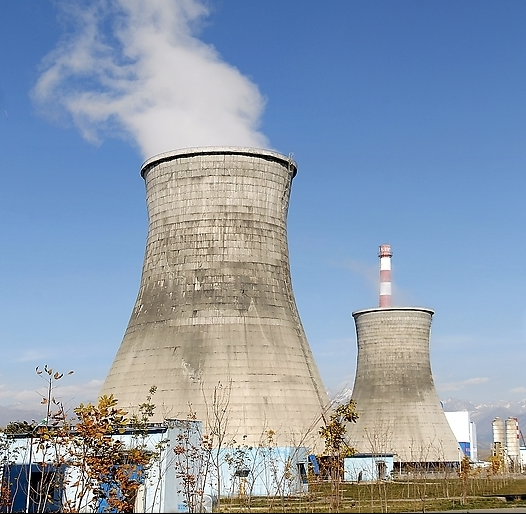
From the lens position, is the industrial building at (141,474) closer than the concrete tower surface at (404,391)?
Yes

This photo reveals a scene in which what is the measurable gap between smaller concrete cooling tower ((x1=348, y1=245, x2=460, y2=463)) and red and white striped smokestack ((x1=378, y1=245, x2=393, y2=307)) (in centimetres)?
584

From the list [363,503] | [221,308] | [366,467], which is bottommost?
[363,503]

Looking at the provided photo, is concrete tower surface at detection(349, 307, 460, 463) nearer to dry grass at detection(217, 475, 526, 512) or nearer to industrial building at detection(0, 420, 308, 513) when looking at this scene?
dry grass at detection(217, 475, 526, 512)

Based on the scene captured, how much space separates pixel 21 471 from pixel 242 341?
8094 mm

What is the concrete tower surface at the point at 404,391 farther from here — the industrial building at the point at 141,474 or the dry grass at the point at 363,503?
Result: the industrial building at the point at 141,474

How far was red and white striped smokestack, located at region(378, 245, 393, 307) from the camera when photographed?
43.5 meters

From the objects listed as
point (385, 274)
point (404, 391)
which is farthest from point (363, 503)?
point (385, 274)

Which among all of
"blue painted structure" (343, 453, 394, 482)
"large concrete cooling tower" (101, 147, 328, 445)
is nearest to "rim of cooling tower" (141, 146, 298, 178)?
"large concrete cooling tower" (101, 147, 328, 445)

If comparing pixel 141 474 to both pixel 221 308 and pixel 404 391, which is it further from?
pixel 404 391

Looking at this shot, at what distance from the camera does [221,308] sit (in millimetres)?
22312

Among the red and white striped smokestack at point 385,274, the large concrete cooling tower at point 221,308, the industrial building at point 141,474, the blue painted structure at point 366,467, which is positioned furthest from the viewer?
the red and white striped smokestack at point 385,274

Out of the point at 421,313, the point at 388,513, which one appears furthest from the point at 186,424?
the point at 421,313

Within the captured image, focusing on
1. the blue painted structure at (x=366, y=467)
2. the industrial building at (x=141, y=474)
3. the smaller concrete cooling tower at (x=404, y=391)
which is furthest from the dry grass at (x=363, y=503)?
the smaller concrete cooling tower at (x=404, y=391)

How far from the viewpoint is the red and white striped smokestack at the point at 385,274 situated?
43.5m
